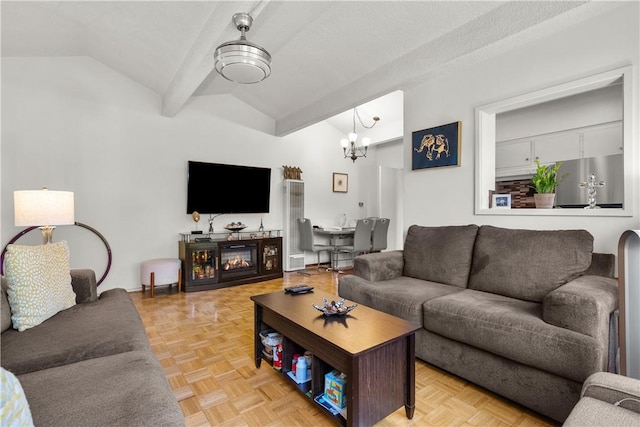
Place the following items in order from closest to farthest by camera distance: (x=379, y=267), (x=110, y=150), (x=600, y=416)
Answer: (x=600, y=416), (x=379, y=267), (x=110, y=150)

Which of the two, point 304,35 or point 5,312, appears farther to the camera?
point 304,35

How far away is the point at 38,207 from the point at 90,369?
5.50 feet

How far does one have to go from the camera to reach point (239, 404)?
5.33ft

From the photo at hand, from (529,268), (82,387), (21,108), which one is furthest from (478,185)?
(21,108)

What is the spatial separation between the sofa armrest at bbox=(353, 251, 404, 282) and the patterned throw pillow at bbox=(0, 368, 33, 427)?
2.19 m

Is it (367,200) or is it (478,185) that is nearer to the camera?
(478,185)

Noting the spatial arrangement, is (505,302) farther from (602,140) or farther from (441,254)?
(602,140)

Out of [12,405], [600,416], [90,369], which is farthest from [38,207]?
[600,416]

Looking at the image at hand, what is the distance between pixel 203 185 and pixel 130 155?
37.8 inches

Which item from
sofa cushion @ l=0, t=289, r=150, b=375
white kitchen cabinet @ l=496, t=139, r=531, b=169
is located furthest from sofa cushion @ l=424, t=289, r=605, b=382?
white kitchen cabinet @ l=496, t=139, r=531, b=169

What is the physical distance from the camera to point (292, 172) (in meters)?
5.31

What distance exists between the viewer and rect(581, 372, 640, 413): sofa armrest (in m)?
0.91

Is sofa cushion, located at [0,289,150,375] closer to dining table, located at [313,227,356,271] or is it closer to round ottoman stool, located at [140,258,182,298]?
round ottoman stool, located at [140,258,182,298]

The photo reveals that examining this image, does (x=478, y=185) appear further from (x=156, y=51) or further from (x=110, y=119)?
(x=110, y=119)
